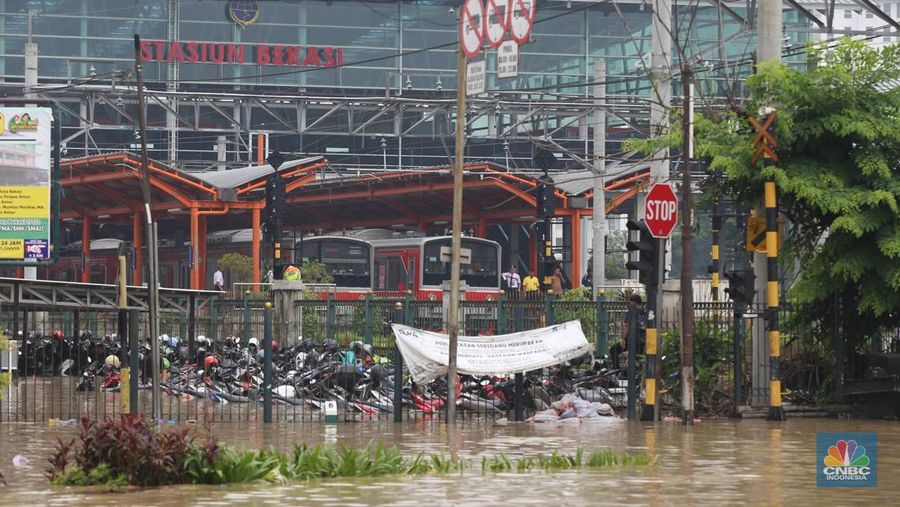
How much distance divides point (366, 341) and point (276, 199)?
1168cm

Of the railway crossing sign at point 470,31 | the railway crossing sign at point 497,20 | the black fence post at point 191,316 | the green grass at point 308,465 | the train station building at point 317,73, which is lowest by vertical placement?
the green grass at point 308,465

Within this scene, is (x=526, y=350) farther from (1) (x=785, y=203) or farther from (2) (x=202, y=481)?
(2) (x=202, y=481)

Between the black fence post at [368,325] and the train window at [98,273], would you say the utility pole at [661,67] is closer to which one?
the black fence post at [368,325]

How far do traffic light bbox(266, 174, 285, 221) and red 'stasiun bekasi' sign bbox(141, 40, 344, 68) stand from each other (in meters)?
32.7

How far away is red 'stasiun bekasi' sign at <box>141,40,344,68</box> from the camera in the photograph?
7212cm

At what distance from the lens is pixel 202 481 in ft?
42.2

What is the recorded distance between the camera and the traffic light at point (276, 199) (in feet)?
131

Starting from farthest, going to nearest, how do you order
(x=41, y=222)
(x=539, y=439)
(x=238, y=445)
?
(x=41, y=222)
(x=539, y=439)
(x=238, y=445)

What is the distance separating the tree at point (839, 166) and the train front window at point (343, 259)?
30133 mm

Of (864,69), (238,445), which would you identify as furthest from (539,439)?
(864,69)

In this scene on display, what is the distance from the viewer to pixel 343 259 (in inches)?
2079

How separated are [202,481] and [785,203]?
12.9 m

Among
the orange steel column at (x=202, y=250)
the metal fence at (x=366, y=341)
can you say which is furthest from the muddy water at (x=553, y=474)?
the orange steel column at (x=202, y=250)

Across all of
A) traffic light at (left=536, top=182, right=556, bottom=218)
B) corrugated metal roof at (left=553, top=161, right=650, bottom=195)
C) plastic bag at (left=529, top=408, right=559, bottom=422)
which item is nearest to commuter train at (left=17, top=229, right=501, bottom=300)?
corrugated metal roof at (left=553, top=161, right=650, bottom=195)
